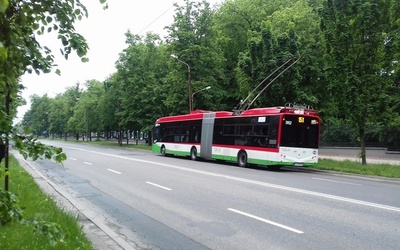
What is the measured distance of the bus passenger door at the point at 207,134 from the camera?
84.4 ft

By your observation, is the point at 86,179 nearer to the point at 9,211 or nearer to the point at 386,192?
the point at 386,192

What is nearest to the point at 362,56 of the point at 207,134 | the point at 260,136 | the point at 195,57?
the point at 260,136

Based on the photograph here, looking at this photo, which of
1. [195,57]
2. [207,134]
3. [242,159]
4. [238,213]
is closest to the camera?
[238,213]

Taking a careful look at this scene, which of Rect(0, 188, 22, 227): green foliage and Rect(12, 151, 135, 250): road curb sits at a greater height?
Rect(0, 188, 22, 227): green foliage

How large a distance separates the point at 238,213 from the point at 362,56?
14.7 metres

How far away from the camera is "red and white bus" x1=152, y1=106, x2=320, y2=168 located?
1988 centimetres

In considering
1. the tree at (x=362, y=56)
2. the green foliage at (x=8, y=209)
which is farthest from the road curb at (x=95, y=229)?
the tree at (x=362, y=56)

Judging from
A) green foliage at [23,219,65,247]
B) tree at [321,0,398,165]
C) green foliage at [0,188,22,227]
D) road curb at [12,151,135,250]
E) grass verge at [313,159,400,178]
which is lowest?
road curb at [12,151,135,250]

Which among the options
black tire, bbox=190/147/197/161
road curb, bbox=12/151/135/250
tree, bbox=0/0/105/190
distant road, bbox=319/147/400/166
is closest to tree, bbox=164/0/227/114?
black tire, bbox=190/147/197/161

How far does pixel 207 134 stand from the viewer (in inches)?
1027

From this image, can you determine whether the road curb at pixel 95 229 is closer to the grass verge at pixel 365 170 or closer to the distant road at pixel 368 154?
the grass verge at pixel 365 170

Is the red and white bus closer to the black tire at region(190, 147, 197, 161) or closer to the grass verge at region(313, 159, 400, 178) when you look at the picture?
the black tire at region(190, 147, 197, 161)

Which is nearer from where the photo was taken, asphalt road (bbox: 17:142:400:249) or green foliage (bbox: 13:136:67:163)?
green foliage (bbox: 13:136:67:163)

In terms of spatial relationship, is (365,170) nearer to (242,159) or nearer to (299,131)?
(299,131)
